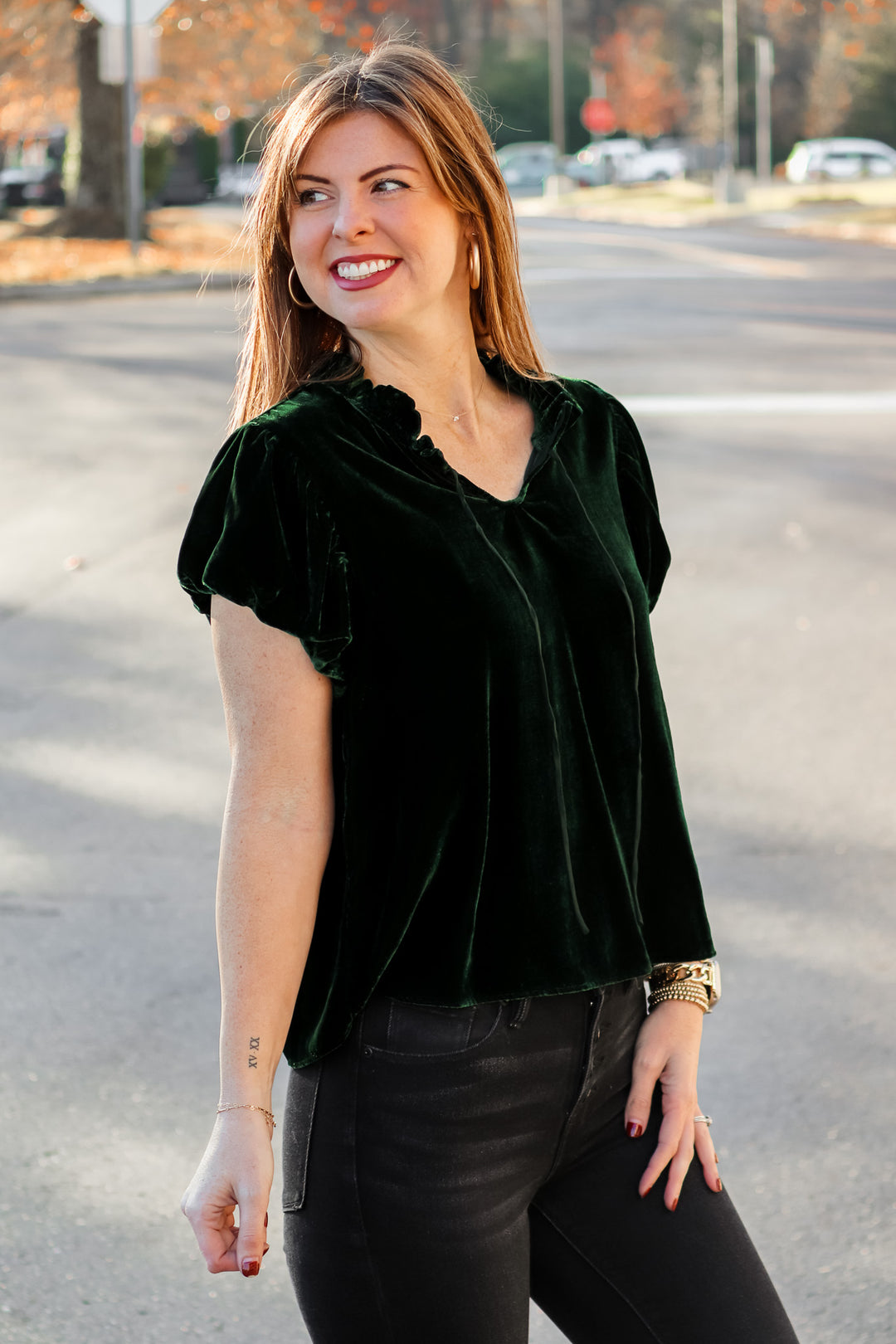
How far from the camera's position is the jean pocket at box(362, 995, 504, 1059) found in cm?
169

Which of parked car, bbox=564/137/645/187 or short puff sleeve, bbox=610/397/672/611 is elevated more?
parked car, bbox=564/137/645/187

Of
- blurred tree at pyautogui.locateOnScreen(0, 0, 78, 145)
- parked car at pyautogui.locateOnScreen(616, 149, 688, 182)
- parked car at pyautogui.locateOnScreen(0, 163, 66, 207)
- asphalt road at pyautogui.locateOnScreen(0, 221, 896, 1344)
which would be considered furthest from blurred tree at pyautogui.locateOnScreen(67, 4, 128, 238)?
parked car at pyautogui.locateOnScreen(616, 149, 688, 182)

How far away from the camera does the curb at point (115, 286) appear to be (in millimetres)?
17766

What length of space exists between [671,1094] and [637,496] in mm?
714

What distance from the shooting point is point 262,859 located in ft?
5.60

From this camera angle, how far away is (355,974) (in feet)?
5.60

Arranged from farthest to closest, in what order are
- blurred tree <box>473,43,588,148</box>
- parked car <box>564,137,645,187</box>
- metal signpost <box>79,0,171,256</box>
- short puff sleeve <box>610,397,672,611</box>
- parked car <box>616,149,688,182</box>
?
blurred tree <box>473,43,588,148</box> → parked car <box>616,149,688,182</box> → parked car <box>564,137,645,187</box> → metal signpost <box>79,0,171,256</box> → short puff sleeve <box>610,397,672,611</box>

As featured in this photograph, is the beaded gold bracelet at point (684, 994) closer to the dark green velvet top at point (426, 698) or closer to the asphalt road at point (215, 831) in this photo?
the dark green velvet top at point (426, 698)

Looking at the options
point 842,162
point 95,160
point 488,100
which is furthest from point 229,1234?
point 842,162

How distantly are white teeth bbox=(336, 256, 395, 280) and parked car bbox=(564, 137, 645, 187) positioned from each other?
60.0 m

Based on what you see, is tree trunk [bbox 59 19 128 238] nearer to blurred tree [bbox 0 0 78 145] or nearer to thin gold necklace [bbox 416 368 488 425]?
blurred tree [bbox 0 0 78 145]

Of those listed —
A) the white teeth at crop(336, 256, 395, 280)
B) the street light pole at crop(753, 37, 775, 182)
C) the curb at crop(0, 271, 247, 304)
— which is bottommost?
the white teeth at crop(336, 256, 395, 280)

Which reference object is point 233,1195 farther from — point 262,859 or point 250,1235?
point 262,859

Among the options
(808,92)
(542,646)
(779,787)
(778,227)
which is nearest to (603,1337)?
(542,646)
